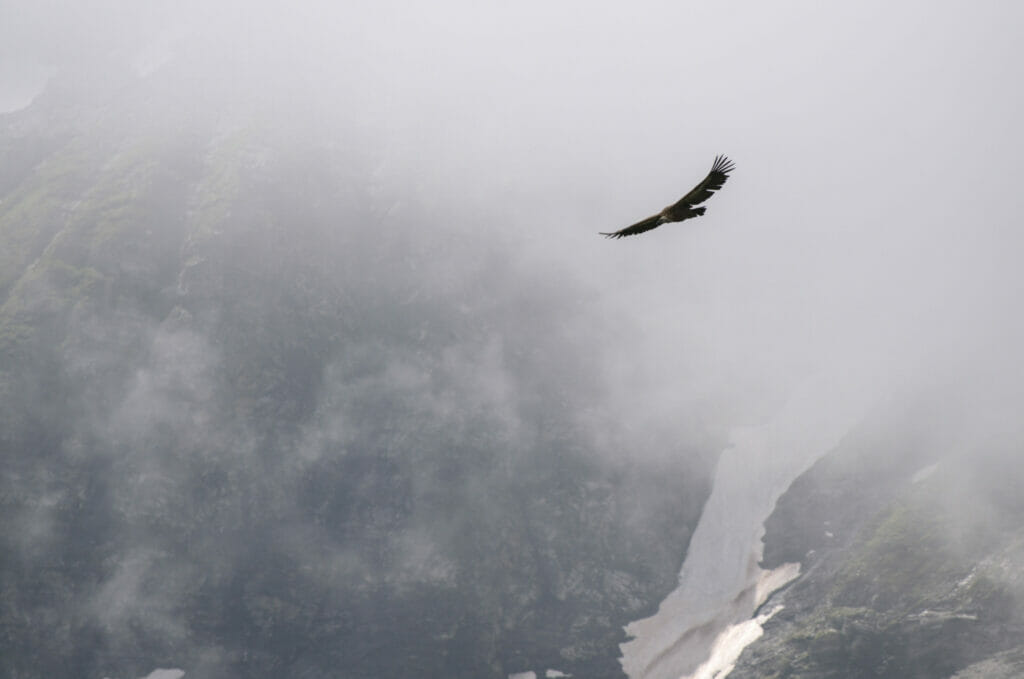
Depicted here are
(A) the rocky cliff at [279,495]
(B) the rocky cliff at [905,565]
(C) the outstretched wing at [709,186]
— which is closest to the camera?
(C) the outstretched wing at [709,186]

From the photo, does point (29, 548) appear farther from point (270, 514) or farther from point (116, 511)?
point (270, 514)

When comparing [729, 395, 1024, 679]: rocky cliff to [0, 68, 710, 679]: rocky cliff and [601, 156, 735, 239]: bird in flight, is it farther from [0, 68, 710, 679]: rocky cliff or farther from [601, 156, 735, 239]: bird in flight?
[601, 156, 735, 239]: bird in flight

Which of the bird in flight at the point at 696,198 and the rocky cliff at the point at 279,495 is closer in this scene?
the bird in flight at the point at 696,198

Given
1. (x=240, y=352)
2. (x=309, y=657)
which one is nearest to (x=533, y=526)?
(x=309, y=657)

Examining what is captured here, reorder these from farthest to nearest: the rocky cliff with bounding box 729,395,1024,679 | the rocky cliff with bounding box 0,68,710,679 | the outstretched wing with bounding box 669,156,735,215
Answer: the rocky cliff with bounding box 0,68,710,679, the rocky cliff with bounding box 729,395,1024,679, the outstretched wing with bounding box 669,156,735,215

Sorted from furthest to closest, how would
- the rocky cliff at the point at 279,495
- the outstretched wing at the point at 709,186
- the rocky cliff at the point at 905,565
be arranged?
the rocky cliff at the point at 279,495, the rocky cliff at the point at 905,565, the outstretched wing at the point at 709,186

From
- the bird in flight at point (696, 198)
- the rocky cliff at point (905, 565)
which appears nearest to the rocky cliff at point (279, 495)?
the rocky cliff at point (905, 565)

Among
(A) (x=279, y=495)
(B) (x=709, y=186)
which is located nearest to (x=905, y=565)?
(A) (x=279, y=495)

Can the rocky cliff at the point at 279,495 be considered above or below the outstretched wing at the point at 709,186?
above

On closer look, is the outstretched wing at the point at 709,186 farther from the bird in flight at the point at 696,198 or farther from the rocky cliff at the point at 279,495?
the rocky cliff at the point at 279,495

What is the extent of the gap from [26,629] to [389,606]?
70964 millimetres

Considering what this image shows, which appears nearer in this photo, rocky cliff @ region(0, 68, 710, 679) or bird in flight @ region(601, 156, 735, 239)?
bird in flight @ region(601, 156, 735, 239)

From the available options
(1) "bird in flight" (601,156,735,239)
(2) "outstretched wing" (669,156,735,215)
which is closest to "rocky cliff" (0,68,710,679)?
(1) "bird in flight" (601,156,735,239)

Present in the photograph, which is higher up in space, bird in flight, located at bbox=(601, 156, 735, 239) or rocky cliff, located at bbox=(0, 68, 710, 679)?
rocky cliff, located at bbox=(0, 68, 710, 679)
